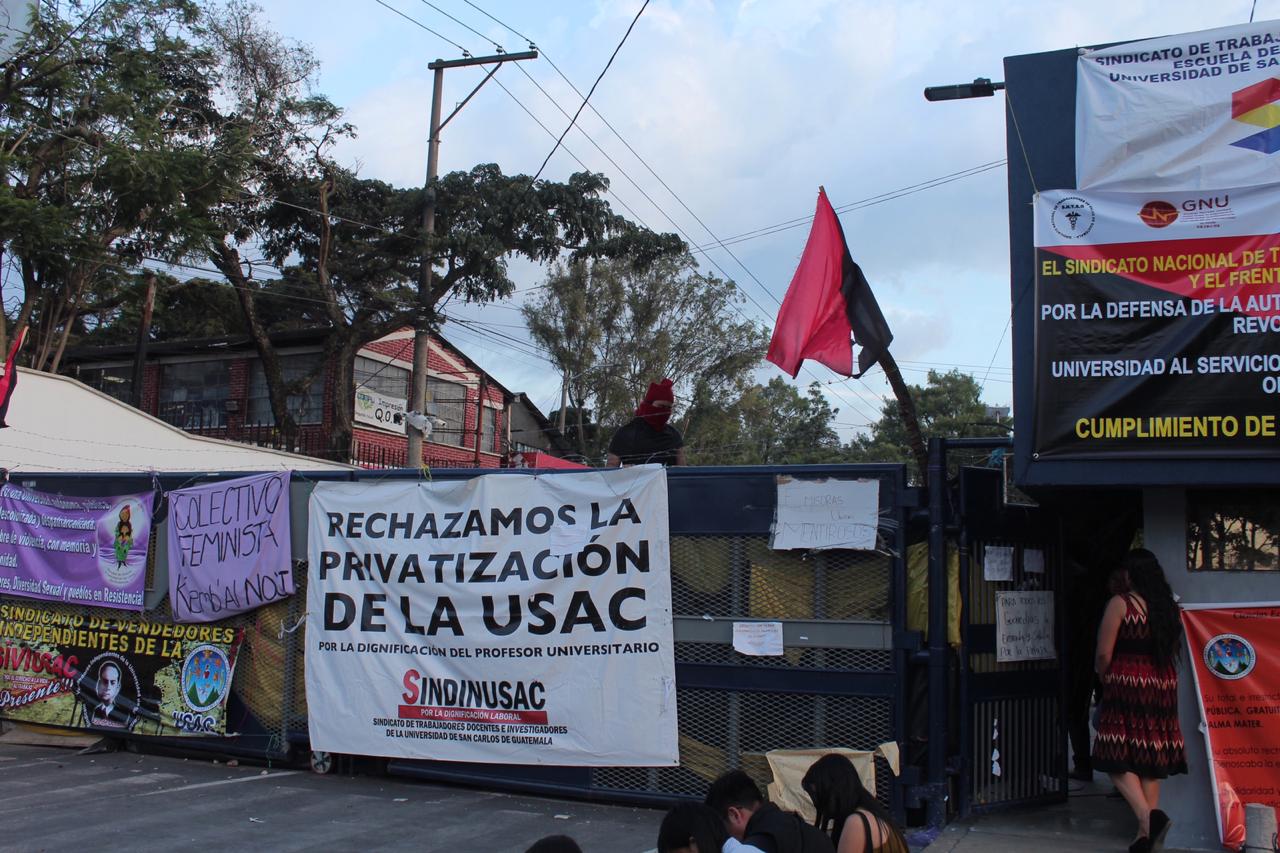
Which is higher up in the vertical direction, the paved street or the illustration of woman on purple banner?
the illustration of woman on purple banner

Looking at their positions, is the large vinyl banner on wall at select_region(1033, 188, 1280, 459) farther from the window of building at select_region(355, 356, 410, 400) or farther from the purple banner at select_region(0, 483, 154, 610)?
the window of building at select_region(355, 356, 410, 400)

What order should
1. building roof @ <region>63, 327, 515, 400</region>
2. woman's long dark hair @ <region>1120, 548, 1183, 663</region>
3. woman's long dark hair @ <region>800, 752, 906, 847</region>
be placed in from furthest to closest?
building roof @ <region>63, 327, 515, 400</region> → woman's long dark hair @ <region>1120, 548, 1183, 663</region> → woman's long dark hair @ <region>800, 752, 906, 847</region>

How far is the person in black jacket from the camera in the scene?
3.87 meters

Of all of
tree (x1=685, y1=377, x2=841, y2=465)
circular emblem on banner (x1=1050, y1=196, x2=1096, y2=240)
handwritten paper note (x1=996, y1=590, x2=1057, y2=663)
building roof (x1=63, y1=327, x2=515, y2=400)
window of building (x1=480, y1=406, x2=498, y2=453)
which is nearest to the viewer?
circular emblem on banner (x1=1050, y1=196, x2=1096, y2=240)

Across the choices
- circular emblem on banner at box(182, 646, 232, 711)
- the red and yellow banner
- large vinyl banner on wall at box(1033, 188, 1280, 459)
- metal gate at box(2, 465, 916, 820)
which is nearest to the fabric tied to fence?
metal gate at box(2, 465, 916, 820)

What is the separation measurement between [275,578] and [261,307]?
28.4 m

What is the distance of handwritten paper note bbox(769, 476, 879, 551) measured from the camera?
272 inches

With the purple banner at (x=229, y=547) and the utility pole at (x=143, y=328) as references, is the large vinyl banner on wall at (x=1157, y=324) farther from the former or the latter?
the utility pole at (x=143, y=328)

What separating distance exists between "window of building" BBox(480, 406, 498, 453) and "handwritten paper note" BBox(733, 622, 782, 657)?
105 ft

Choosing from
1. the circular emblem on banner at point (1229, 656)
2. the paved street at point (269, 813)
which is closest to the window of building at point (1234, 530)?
the circular emblem on banner at point (1229, 656)

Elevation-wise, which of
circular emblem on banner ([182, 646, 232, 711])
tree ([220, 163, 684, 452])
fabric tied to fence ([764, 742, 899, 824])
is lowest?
fabric tied to fence ([764, 742, 899, 824])

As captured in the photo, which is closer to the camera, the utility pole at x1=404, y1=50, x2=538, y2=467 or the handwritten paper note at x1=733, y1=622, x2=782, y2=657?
the handwritten paper note at x1=733, y1=622, x2=782, y2=657

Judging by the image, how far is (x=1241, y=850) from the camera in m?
6.08

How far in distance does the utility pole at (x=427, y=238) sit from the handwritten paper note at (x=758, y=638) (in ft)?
50.5
